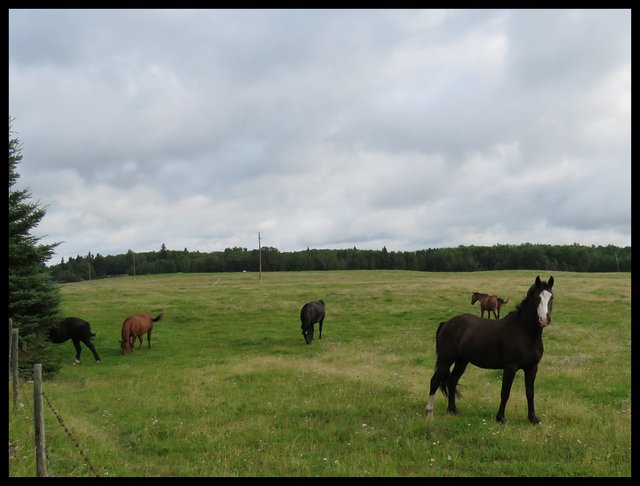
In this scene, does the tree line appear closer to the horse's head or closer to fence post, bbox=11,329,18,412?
fence post, bbox=11,329,18,412

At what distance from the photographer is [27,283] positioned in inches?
653

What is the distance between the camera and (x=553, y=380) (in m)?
13.8

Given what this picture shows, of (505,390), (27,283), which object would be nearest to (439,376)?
(505,390)

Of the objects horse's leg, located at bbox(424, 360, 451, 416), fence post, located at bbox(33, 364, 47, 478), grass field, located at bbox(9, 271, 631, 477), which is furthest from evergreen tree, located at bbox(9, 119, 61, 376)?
horse's leg, located at bbox(424, 360, 451, 416)

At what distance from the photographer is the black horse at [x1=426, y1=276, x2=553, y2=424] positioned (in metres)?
9.66

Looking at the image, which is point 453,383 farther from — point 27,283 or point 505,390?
point 27,283

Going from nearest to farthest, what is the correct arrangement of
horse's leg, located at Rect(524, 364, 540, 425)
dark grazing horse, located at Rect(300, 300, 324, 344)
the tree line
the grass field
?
the grass field
horse's leg, located at Rect(524, 364, 540, 425)
dark grazing horse, located at Rect(300, 300, 324, 344)
the tree line

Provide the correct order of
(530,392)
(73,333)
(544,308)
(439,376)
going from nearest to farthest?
(544,308), (530,392), (439,376), (73,333)

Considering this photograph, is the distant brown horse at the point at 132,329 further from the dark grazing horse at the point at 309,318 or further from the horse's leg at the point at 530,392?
the horse's leg at the point at 530,392

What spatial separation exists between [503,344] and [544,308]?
1.37 meters

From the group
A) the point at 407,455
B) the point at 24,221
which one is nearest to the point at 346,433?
the point at 407,455

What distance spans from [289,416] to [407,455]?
11.6ft

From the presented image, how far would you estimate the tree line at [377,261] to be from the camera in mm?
138375

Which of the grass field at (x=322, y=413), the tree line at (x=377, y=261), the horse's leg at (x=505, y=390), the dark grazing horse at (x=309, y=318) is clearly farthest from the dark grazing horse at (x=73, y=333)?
the tree line at (x=377, y=261)
